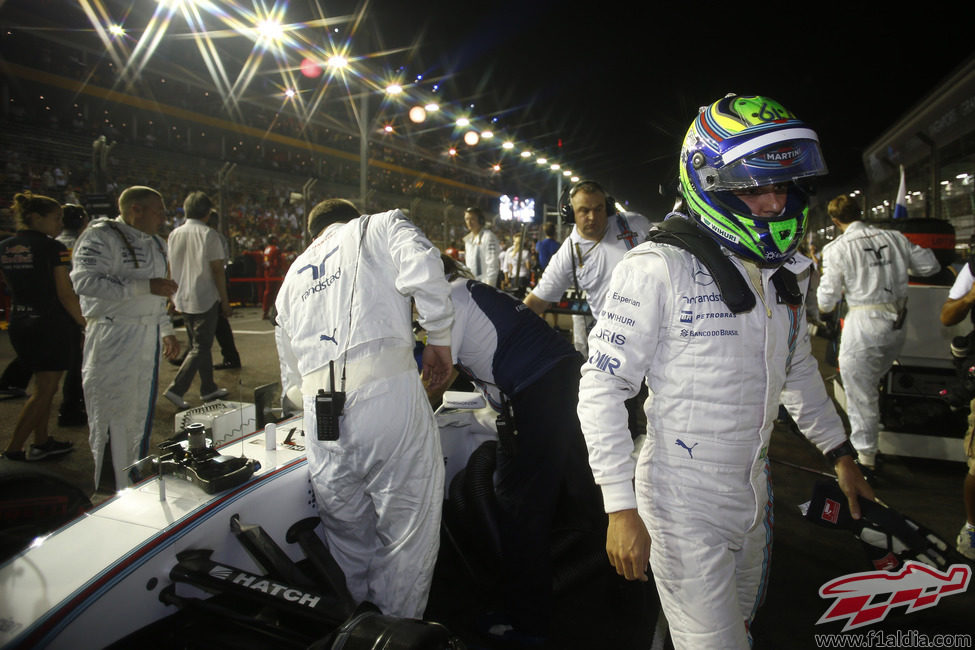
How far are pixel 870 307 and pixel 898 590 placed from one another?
2738 millimetres

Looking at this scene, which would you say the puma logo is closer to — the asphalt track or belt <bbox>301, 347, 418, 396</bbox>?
belt <bbox>301, 347, 418, 396</bbox>

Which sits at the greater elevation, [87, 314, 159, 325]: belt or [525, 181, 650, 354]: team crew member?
[525, 181, 650, 354]: team crew member

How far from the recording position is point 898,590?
2238 mm

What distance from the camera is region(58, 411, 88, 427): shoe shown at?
507cm

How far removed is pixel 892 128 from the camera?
21.5 metres

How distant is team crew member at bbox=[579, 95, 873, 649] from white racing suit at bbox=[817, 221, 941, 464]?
3.32 meters

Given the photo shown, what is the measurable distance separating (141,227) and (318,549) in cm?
301

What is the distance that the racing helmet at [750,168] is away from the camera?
1.54 m

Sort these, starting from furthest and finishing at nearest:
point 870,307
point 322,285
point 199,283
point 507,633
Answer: point 199,283 < point 870,307 < point 507,633 < point 322,285

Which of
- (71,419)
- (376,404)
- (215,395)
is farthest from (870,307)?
(71,419)

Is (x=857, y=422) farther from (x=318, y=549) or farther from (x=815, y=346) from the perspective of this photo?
(x=815, y=346)

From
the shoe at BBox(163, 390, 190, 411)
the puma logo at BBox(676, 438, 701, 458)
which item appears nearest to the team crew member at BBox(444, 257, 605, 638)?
the puma logo at BBox(676, 438, 701, 458)

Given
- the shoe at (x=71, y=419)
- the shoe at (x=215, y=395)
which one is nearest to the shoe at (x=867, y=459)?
the shoe at (x=215, y=395)

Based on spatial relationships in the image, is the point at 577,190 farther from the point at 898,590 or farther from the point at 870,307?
the point at 898,590
